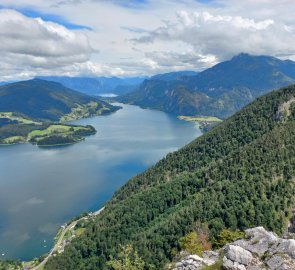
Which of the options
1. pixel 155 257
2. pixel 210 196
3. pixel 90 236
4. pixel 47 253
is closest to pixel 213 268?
pixel 155 257

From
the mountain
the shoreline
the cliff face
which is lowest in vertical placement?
the shoreline

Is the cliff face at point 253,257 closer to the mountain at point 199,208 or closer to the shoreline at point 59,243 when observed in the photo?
the mountain at point 199,208

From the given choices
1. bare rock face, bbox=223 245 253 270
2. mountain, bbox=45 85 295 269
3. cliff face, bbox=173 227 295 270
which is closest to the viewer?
cliff face, bbox=173 227 295 270

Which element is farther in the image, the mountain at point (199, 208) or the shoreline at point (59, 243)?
the shoreline at point (59, 243)

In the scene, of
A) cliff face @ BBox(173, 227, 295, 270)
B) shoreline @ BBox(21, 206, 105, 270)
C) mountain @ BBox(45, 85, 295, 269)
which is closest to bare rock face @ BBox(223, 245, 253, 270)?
cliff face @ BBox(173, 227, 295, 270)

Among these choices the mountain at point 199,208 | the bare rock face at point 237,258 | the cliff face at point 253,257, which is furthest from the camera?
the mountain at point 199,208

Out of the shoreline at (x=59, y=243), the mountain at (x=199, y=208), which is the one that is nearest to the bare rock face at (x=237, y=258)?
the mountain at (x=199, y=208)

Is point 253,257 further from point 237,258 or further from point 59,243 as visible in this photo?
point 59,243

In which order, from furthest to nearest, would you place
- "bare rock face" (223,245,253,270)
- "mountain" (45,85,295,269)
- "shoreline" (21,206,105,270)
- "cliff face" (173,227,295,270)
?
"shoreline" (21,206,105,270) < "mountain" (45,85,295,269) < "bare rock face" (223,245,253,270) < "cliff face" (173,227,295,270)

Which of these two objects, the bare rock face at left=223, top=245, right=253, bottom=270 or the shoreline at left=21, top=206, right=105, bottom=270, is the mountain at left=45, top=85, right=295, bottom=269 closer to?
the shoreline at left=21, top=206, right=105, bottom=270
